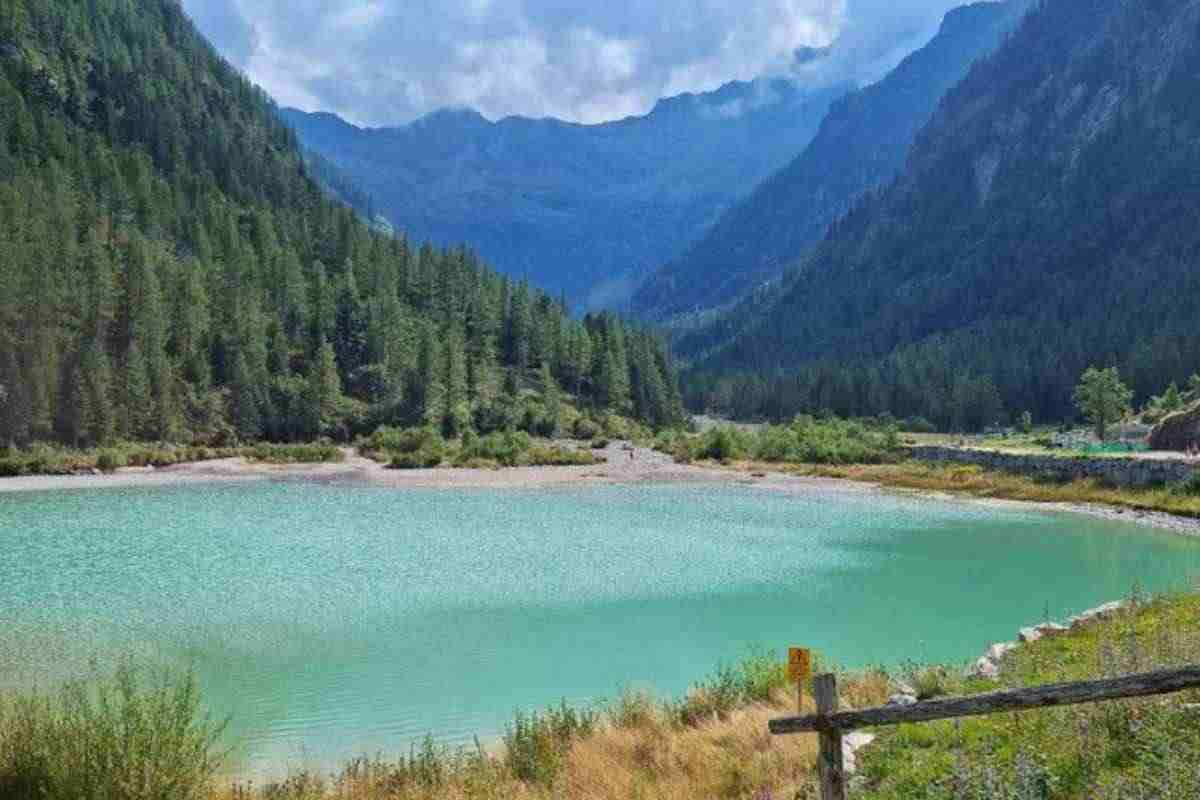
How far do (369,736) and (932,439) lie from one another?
115m

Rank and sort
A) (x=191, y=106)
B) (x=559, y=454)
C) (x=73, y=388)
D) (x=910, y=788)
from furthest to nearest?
(x=191, y=106) → (x=559, y=454) → (x=73, y=388) → (x=910, y=788)

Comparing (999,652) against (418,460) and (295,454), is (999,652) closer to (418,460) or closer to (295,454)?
(418,460)

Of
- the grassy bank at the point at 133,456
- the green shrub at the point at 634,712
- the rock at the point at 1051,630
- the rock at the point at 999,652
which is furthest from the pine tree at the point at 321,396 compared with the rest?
the rock at the point at 999,652

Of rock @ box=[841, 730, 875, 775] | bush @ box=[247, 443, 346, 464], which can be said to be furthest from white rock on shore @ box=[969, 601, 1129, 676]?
bush @ box=[247, 443, 346, 464]

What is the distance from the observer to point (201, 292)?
4368 inches

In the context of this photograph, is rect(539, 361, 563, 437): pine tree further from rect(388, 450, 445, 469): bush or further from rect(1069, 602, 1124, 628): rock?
rect(1069, 602, 1124, 628): rock

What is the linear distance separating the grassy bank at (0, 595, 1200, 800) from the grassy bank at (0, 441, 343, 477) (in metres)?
73.1

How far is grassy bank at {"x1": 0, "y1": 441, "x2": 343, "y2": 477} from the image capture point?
77.4 meters

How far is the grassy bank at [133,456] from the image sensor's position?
254ft

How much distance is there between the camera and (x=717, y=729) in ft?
43.1

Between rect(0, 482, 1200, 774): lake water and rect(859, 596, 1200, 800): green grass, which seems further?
rect(0, 482, 1200, 774): lake water

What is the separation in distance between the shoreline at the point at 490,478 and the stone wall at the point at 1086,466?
4.05 meters

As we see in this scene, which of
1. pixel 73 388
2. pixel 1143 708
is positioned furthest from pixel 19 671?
pixel 73 388

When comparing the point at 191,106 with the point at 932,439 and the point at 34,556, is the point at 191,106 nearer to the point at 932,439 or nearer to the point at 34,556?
the point at 932,439
